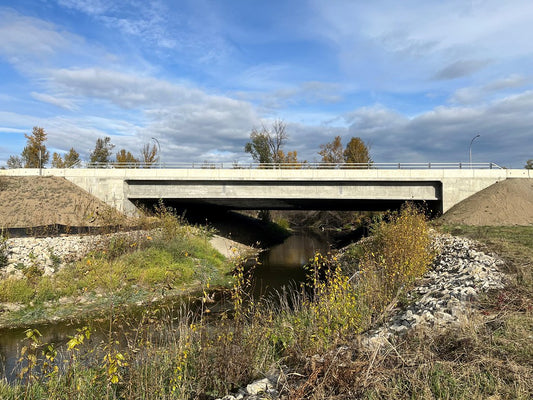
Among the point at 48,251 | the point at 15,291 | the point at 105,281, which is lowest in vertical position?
the point at 15,291

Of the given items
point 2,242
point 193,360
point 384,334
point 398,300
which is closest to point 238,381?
point 193,360

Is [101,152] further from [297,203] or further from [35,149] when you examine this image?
[297,203]

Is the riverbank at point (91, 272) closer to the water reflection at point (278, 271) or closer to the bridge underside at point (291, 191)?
the water reflection at point (278, 271)

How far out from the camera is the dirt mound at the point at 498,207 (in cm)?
2689

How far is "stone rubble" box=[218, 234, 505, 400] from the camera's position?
20.7 feet

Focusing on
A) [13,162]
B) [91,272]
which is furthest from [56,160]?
A: [91,272]

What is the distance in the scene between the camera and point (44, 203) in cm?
3167

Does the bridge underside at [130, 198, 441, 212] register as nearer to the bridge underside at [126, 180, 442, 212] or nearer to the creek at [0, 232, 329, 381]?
the bridge underside at [126, 180, 442, 212]

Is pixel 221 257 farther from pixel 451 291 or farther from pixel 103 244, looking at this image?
pixel 451 291

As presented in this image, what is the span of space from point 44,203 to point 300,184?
22.5m

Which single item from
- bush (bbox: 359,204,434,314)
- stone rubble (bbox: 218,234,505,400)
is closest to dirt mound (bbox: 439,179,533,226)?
stone rubble (bbox: 218,234,505,400)

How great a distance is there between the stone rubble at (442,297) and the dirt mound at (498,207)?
13049 millimetres

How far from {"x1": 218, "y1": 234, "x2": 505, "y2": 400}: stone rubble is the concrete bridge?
50.2ft

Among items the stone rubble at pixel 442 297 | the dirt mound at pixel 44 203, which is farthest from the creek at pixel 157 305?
the dirt mound at pixel 44 203
